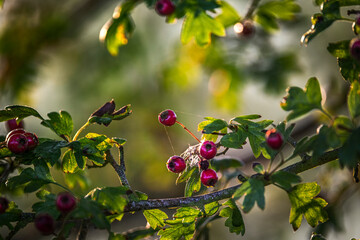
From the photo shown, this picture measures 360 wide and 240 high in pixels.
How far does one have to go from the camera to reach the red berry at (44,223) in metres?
1.18

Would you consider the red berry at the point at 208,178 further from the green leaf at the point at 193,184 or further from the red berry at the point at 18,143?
the red berry at the point at 18,143

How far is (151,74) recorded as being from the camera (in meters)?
4.34

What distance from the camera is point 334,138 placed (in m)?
1.06

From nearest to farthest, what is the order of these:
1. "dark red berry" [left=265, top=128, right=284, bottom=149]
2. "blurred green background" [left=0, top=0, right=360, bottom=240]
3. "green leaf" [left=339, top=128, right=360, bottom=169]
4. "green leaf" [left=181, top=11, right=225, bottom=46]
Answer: "green leaf" [left=339, top=128, right=360, bottom=169]
"dark red berry" [left=265, top=128, right=284, bottom=149]
"green leaf" [left=181, top=11, right=225, bottom=46]
"blurred green background" [left=0, top=0, right=360, bottom=240]

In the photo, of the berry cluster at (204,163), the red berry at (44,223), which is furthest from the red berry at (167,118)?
the red berry at (44,223)

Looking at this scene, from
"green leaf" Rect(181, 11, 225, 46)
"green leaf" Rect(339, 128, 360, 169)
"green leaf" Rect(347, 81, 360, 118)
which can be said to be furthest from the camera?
"green leaf" Rect(181, 11, 225, 46)

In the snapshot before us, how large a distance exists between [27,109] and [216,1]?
2.99 ft

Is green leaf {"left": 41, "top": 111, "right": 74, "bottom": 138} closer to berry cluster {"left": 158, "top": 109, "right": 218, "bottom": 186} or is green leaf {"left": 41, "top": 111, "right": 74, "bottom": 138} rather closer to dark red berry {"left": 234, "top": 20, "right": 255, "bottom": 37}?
berry cluster {"left": 158, "top": 109, "right": 218, "bottom": 186}

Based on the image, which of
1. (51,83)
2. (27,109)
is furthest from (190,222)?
(51,83)

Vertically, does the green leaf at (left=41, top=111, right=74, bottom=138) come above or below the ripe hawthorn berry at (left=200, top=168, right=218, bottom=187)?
above

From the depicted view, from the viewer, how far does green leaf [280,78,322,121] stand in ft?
3.93

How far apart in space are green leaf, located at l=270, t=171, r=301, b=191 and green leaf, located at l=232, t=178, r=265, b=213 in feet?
0.20

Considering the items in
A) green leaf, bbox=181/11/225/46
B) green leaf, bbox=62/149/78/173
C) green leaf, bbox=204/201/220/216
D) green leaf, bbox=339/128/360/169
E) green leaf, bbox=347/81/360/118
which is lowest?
green leaf, bbox=204/201/220/216

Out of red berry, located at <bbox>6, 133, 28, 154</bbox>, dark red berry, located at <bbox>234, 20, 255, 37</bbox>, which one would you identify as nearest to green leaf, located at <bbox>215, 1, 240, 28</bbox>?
dark red berry, located at <bbox>234, 20, 255, 37</bbox>
